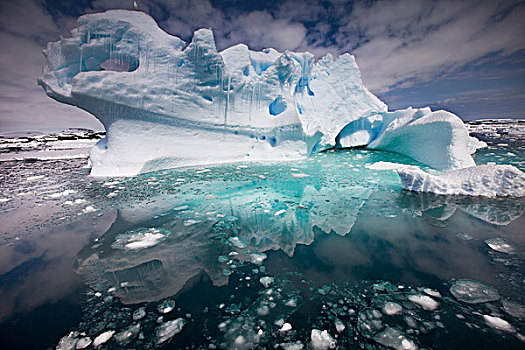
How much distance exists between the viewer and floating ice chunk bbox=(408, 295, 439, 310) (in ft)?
3.78

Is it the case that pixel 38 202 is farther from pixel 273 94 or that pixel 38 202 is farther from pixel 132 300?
pixel 273 94

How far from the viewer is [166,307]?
1188 millimetres

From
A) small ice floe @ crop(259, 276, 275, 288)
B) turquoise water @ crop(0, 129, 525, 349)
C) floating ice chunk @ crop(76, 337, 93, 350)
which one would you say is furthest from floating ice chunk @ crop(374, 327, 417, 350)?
floating ice chunk @ crop(76, 337, 93, 350)

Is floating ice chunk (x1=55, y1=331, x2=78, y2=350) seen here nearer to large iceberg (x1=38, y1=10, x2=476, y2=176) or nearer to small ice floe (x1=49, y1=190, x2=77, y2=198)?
small ice floe (x1=49, y1=190, x2=77, y2=198)

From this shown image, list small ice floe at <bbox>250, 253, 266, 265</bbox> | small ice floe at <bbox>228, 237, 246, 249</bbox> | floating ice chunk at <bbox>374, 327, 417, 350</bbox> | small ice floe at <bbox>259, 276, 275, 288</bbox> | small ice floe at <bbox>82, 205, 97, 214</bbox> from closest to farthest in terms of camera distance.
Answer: floating ice chunk at <bbox>374, 327, 417, 350</bbox>
small ice floe at <bbox>259, 276, 275, 288</bbox>
small ice floe at <bbox>250, 253, 266, 265</bbox>
small ice floe at <bbox>228, 237, 246, 249</bbox>
small ice floe at <bbox>82, 205, 97, 214</bbox>

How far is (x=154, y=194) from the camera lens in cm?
348

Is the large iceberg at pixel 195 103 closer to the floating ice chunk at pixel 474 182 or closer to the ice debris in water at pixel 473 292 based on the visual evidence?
the floating ice chunk at pixel 474 182

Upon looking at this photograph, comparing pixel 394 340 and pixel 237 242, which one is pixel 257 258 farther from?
pixel 394 340

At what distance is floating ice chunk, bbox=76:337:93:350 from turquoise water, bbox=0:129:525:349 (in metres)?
0.03

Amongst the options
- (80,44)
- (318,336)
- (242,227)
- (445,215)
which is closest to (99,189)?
(242,227)

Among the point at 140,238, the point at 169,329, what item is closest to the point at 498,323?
the point at 169,329

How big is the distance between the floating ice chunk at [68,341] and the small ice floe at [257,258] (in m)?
1.05

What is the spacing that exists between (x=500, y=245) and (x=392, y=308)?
1.43 m

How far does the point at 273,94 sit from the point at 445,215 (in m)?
6.04
